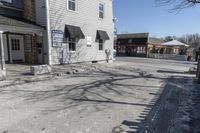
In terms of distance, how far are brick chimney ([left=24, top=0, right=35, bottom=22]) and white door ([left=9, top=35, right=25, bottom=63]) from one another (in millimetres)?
1619

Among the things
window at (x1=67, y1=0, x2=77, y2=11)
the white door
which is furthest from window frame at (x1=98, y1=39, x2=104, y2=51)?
the white door

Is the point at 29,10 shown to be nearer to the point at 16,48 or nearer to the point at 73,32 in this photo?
the point at 16,48

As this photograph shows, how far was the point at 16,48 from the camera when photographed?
14.4 metres

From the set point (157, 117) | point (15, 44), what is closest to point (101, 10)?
point (15, 44)

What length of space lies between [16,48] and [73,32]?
4447mm

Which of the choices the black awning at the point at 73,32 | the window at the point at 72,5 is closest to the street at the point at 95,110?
the black awning at the point at 73,32

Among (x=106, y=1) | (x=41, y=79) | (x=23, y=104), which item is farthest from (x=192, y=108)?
(x=106, y=1)

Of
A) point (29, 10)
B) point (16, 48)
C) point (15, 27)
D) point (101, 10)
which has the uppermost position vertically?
point (101, 10)

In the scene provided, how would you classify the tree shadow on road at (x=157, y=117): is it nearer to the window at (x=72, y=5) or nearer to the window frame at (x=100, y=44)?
the window at (x=72, y=5)

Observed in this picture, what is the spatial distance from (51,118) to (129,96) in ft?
10.7

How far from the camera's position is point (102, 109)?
5.48 meters

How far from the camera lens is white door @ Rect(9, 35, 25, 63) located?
46.5 feet

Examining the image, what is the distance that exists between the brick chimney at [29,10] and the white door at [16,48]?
162 cm

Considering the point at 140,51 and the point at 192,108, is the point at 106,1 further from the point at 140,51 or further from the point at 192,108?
the point at 140,51
